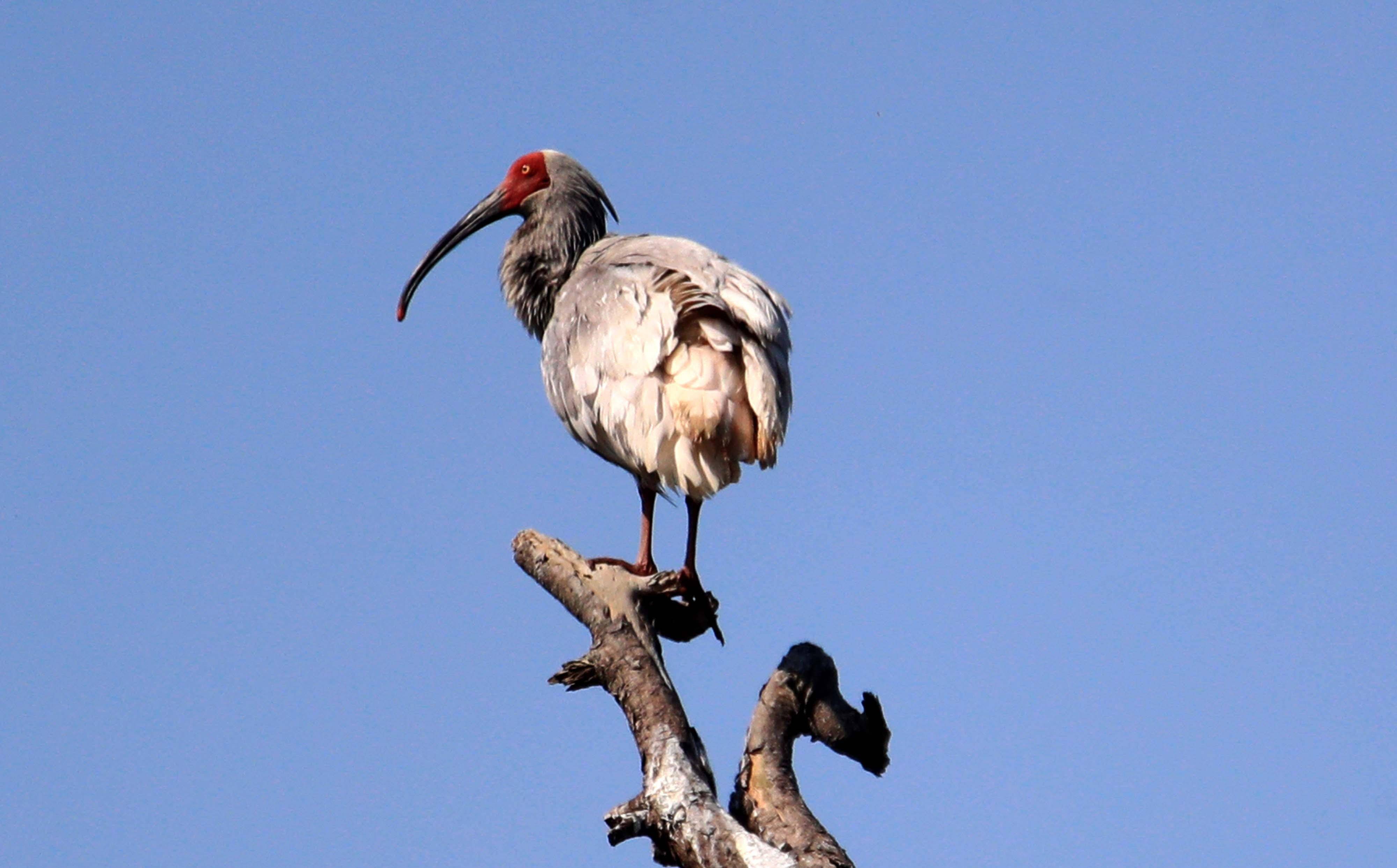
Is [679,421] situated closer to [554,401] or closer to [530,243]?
[554,401]

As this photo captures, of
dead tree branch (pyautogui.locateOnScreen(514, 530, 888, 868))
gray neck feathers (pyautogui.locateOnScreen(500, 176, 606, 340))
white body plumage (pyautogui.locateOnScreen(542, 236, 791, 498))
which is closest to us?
dead tree branch (pyautogui.locateOnScreen(514, 530, 888, 868))

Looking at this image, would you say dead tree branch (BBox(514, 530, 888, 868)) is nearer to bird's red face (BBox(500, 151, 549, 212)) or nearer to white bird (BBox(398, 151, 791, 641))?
white bird (BBox(398, 151, 791, 641))

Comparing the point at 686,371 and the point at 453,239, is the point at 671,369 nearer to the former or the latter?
the point at 686,371

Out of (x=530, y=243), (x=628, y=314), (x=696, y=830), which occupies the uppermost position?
(x=530, y=243)

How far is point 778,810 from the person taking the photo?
6742 millimetres

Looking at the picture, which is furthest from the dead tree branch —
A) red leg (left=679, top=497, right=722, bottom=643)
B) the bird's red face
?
the bird's red face

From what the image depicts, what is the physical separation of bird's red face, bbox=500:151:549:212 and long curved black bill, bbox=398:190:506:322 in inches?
3.4

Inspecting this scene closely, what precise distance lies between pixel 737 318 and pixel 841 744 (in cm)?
209

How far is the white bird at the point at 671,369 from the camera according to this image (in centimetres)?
823

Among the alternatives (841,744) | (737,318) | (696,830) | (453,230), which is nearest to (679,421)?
(737,318)

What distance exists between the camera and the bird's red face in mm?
10609

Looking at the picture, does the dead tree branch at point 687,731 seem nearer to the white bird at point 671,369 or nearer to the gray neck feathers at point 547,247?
the white bird at point 671,369

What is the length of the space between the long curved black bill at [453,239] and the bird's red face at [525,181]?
0.09m

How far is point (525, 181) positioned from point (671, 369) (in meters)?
2.77
